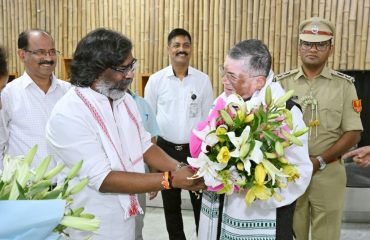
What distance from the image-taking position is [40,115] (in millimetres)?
2943

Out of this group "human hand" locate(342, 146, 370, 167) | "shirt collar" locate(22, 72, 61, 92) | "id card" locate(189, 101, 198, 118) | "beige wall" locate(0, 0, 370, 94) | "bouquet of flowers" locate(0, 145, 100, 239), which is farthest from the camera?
"beige wall" locate(0, 0, 370, 94)

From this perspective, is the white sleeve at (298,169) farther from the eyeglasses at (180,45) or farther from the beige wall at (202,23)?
the beige wall at (202,23)

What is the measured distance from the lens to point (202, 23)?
215 inches

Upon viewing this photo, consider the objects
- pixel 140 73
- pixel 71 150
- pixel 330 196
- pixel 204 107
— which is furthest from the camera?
pixel 140 73

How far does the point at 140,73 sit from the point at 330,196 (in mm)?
3436

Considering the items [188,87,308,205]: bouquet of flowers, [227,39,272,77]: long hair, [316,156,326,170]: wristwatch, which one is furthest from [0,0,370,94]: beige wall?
[188,87,308,205]: bouquet of flowers

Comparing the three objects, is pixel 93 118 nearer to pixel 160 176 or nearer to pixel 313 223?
pixel 160 176

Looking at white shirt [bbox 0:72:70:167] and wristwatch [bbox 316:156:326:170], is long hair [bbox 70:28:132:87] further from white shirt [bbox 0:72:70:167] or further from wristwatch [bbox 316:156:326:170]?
wristwatch [bbox 316:156:326:170]

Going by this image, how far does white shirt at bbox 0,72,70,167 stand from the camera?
2.86m

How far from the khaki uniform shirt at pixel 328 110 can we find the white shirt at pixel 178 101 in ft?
4.33

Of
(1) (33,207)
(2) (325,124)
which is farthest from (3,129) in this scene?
(2) (325,124)

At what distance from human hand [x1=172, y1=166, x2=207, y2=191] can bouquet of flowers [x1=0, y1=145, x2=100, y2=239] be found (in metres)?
0.76

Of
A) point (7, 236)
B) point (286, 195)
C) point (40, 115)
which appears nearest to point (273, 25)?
point (40, 115)

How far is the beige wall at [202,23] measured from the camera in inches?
197
